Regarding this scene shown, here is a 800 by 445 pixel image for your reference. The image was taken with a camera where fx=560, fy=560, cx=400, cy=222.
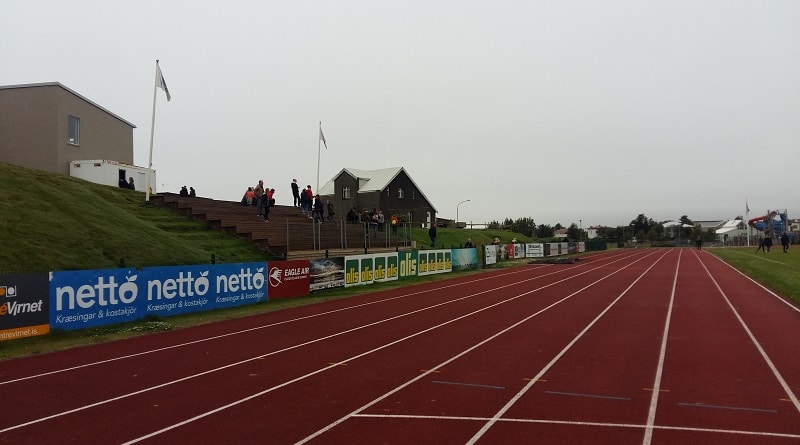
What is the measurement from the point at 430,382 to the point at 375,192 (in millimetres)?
50138

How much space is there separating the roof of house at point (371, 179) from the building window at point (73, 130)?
31.1 meters

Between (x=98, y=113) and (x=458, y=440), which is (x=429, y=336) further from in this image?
(x=98, y=113)

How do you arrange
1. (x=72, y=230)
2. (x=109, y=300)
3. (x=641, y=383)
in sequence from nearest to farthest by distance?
(x=641, y=383)
(x=109, y=300)
(x=72, y=230)

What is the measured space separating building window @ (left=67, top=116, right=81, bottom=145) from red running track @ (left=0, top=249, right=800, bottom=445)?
21.4 m

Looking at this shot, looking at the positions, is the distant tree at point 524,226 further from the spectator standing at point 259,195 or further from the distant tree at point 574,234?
the spectator standing at point 259,195

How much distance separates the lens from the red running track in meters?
6.30

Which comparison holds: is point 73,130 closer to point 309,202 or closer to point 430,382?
point 309,202

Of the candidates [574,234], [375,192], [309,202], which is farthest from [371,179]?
[574,234]

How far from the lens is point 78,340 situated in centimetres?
1223

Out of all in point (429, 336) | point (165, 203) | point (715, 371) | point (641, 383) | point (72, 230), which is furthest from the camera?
point (165, 203)

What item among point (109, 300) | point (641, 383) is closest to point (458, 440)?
point (641, 383)

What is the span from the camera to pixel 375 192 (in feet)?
191

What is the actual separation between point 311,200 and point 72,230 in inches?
574

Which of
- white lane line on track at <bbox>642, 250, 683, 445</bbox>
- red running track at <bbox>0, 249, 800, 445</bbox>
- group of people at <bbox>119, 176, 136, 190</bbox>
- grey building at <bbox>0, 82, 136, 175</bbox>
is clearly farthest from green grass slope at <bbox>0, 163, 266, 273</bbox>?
white lane line on track at <bbox>642, 250, 683, 445</bbox>
